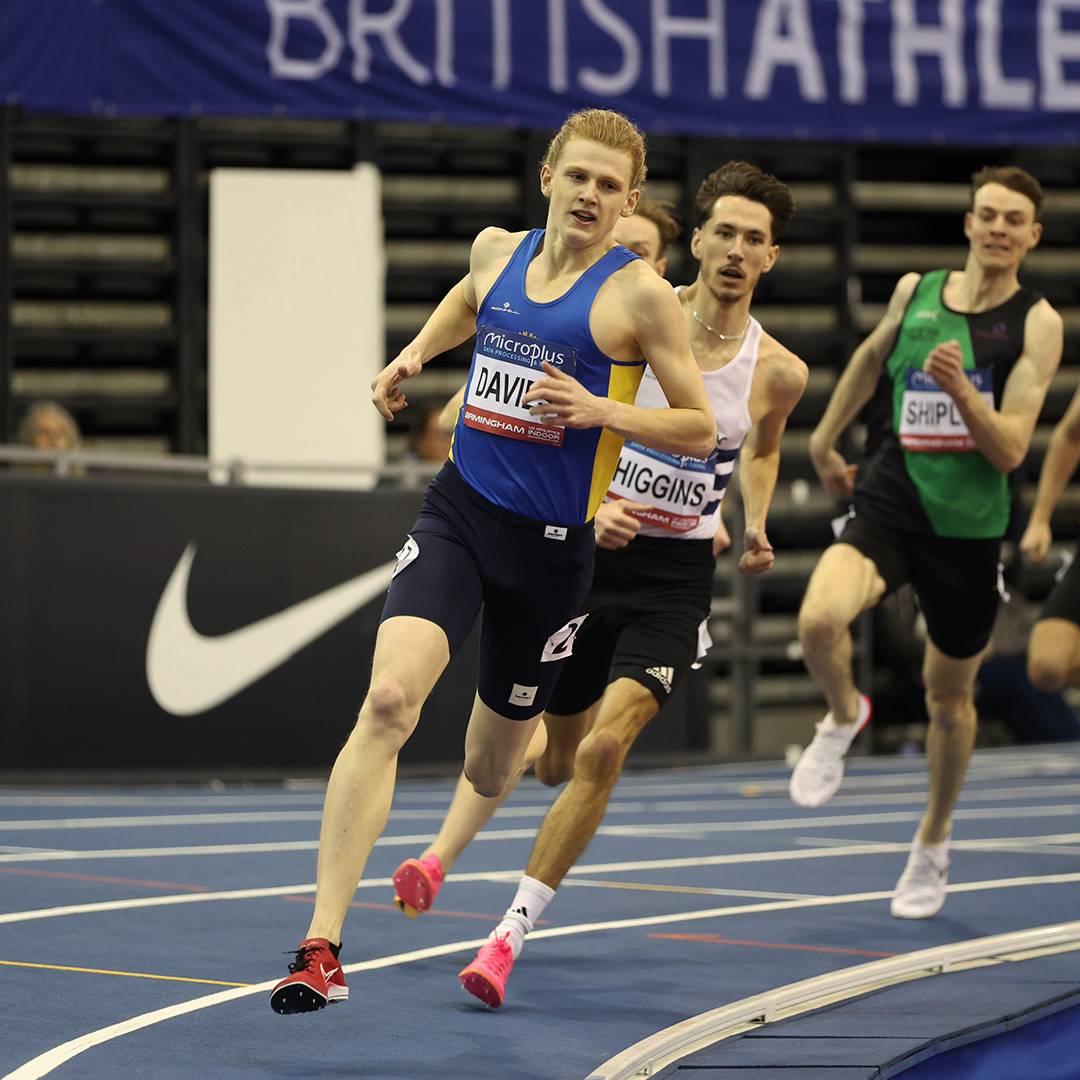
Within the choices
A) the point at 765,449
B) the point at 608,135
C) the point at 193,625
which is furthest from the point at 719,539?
the point at 193,625

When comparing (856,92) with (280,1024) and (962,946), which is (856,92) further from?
(280,1024)

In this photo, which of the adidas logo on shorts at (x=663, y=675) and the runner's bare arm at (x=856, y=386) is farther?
the runner's bare arm at (x=856, y=386)

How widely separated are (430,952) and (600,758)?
2.79 feet

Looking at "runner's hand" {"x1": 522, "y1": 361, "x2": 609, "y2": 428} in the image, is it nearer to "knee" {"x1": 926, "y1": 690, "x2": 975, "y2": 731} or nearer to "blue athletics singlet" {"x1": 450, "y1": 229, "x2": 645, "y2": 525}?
"blue athletics singlet" {"x1": 450, "y1": 229, "x2": 645, "y2": 525}

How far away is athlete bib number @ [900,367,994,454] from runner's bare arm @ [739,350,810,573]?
0.63m

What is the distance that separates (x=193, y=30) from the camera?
12273mm

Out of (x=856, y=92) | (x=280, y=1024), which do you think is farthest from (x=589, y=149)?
(x=856, y=92)

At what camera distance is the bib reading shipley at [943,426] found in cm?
699

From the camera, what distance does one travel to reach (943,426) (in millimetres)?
7043

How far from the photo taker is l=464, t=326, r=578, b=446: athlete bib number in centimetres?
496

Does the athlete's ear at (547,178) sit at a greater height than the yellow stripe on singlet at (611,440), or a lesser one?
greater

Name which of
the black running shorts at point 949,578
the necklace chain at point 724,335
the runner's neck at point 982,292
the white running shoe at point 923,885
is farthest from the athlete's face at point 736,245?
the white running shoe at point 923,885

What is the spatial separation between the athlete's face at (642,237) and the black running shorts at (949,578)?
4.09 ft

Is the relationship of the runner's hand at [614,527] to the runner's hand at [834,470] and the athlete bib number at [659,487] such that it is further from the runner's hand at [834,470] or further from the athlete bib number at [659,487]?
the runner's hand at [834,470]
